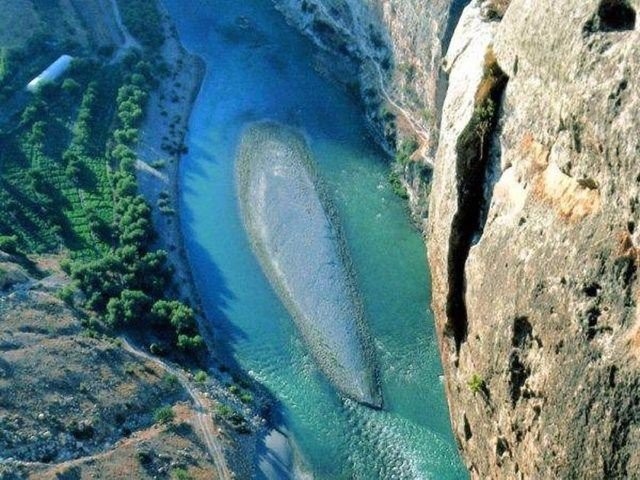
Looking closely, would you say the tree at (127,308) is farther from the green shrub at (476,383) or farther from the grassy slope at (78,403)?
the green shrub at (476,383)

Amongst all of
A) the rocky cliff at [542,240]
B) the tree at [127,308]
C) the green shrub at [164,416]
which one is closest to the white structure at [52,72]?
the tree at [127,308]

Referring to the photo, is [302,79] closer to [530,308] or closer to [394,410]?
[394,410]

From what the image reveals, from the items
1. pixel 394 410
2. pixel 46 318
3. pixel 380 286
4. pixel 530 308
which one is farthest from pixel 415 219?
pixel 530 308

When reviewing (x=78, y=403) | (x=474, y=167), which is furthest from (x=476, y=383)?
(x=78, y=403)

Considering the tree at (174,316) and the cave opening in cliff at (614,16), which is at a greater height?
the cave opening in cliff at (614,16)

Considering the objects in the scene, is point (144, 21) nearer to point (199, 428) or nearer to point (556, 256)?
point (199, 428)


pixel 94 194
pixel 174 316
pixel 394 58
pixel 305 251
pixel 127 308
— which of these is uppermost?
pixel 394 58
